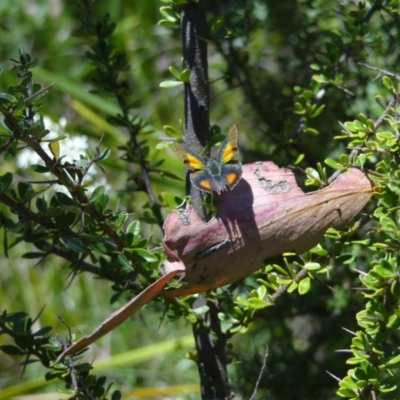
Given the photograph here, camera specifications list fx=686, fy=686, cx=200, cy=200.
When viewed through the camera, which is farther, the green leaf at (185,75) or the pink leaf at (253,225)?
the green leaf at (185,75)

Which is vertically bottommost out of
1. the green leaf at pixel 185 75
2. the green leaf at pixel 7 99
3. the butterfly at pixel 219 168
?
the butterfly at pixel 219 168

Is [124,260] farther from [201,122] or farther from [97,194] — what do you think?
[201,122]

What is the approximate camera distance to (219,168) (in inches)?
34.7

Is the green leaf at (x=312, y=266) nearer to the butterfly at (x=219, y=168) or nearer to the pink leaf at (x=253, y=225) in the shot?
the pink leaf at (x=253, y=225)

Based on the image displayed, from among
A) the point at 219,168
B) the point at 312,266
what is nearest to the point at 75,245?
the point at 219,168

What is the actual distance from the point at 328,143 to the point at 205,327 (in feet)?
2.91

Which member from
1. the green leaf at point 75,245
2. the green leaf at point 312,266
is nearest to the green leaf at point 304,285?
the green leaf at point 312,266

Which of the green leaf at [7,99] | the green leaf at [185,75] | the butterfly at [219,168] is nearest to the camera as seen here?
the green leaf at [7,99]

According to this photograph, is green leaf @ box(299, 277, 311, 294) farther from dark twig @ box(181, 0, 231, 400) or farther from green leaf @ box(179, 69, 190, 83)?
green leaf @ box(179, 69, 190, 83)

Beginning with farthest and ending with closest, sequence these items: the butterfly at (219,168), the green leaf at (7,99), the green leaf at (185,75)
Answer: the green leaf at (185,75)
the butterfly at (219,168)
the green leaf at (7,99)

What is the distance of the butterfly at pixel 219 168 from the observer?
2.87 ft

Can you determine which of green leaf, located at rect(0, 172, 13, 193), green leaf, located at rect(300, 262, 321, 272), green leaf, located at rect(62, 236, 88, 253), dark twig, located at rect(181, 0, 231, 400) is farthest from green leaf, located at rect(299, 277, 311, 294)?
green leaf, located at rect(0, 172, 13, 193)

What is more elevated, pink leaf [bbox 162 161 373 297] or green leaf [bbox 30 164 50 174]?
green leaf [bbox 30 164 50 174]

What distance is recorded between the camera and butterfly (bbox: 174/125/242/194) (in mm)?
875
